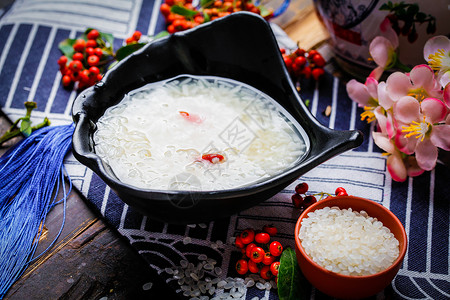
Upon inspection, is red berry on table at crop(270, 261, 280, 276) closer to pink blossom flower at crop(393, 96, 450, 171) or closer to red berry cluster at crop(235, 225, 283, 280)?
red berry cluster at crop(235, 225, 283, 280)

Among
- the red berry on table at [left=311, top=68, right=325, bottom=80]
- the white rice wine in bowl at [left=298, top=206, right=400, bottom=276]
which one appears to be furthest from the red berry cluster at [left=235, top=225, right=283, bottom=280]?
the red berry on table at [left=311, top=68, right=325, bottom=80]

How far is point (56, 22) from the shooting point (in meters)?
1.76

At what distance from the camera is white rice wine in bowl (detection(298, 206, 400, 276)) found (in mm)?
990

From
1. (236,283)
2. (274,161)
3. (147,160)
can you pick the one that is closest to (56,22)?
(147,160)

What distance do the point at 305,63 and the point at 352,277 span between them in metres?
0.81

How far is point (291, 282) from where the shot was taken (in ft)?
3.51

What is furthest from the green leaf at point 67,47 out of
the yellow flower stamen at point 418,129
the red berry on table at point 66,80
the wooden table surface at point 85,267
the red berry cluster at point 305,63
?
the yellow flower stamen at point 418,129

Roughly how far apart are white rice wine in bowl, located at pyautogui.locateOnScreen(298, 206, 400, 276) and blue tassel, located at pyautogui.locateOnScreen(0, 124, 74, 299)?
64cm

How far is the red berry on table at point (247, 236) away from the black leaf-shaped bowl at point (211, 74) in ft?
0.24

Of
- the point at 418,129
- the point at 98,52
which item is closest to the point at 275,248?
the point at 418,129

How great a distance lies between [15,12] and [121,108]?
2.72 feet

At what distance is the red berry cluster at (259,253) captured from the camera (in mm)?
1112

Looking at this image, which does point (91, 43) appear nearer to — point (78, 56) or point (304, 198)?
point (78, 56)

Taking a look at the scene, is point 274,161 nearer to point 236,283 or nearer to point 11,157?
point 236,283
